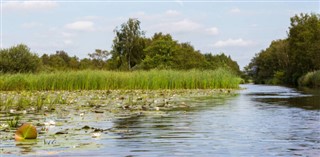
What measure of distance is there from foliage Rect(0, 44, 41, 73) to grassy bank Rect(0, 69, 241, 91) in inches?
783

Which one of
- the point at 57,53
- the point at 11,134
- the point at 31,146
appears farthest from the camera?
the point at 57,53

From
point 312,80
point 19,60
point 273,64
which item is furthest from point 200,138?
point 273,64

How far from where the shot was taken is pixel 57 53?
112 metres

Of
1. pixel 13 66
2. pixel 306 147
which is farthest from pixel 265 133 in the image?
pixel 13 66

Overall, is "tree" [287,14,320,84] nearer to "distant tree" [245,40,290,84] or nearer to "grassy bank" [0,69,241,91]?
"distant tree" [245,40,290,84]

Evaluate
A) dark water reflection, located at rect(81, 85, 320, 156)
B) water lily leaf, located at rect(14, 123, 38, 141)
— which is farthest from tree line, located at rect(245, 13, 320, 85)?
water lily leaf, located at rect(14, 123, 38, 141)

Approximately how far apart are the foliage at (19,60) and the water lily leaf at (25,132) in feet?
153

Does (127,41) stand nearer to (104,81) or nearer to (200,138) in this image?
(104,81)

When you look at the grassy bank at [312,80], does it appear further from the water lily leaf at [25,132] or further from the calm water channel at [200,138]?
the water lily leaf at [25,132]

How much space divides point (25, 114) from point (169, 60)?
2728 inches

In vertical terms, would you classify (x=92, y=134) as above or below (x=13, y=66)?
below

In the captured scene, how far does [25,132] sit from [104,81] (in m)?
25.1

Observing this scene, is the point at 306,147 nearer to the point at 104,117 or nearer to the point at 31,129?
the point at 31,129

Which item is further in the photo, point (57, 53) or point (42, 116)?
point (57, 53)
